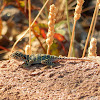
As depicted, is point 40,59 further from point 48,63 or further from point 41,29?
point 41,29

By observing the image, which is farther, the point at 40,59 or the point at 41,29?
the point at 41,29

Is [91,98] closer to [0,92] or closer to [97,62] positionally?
[97,62]

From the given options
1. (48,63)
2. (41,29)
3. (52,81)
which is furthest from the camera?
(41,29)

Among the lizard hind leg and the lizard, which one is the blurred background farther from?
the lizard hind leg

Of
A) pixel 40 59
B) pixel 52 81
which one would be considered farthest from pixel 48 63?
pixel 52 81

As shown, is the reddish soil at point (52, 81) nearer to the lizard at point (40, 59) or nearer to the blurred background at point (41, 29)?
the lizard at point (40, 59)

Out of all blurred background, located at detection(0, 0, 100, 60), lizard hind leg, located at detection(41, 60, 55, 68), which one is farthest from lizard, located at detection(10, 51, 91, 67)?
blurred background, located at detection(0, 0, 100, 60)

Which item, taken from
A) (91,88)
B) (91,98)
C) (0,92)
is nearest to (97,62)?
(91,88)

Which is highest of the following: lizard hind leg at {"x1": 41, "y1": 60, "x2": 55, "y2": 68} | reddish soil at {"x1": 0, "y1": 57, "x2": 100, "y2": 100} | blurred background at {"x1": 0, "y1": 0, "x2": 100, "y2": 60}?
blurred background at {"x1": 0, "y1": 0, "x2": 100, "y2": 60}

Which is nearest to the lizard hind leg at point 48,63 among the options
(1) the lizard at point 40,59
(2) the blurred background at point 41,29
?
(1) the lizard at point 40,59

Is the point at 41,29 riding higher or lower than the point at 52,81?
higher
